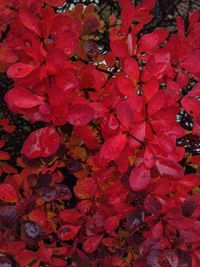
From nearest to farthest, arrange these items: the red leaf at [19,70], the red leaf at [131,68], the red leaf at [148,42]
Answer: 1. the red leaf at [19,70]
2. the red leaf at [131,68]
3. the red leaf at [148,42]

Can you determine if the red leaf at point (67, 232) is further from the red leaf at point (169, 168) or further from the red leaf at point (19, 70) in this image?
the red leaf at point (19, 70)

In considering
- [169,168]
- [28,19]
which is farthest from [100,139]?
[28,19]

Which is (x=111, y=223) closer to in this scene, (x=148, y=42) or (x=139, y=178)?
(x=139, y=178)

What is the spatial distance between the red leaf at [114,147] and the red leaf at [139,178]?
0.07m

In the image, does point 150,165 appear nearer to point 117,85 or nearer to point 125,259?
point 117,85

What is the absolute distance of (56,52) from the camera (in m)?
1.22

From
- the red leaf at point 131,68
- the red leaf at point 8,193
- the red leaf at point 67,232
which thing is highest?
the red leaf at point 131,68

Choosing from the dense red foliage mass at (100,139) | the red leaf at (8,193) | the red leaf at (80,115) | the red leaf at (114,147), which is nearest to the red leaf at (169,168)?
the dense red foliage mass at (100,139)

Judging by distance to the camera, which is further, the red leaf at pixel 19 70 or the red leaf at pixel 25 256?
the red leaf at pixel 25 256

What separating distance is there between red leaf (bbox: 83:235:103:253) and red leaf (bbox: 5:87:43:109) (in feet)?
1.69

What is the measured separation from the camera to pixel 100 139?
160cm

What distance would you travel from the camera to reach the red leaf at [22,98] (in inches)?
48.2

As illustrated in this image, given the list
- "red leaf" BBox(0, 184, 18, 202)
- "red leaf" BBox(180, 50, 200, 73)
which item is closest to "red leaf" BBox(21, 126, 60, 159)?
"red leaf" BBox(0, 184, 18, 202)

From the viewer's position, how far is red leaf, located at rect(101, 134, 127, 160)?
1267mm
